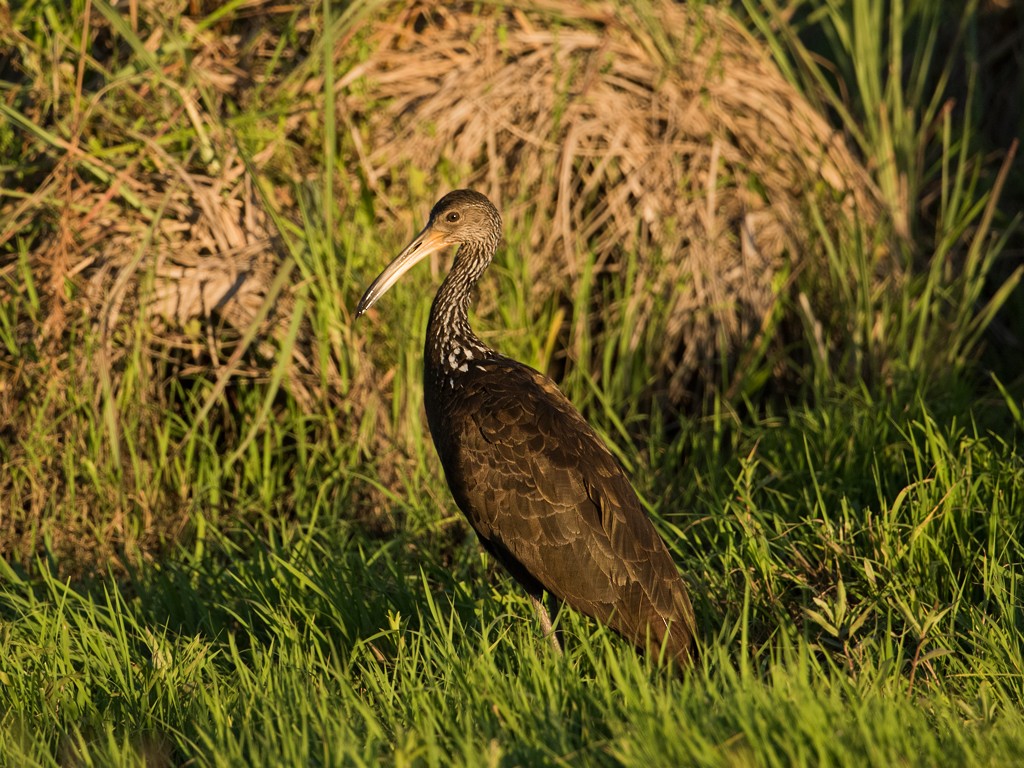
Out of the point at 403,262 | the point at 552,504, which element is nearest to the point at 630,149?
the point at 403,262

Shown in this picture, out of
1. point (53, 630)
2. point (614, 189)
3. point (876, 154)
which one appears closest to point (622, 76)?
point (614, 189)

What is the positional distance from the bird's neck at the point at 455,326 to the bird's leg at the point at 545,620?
91 cm

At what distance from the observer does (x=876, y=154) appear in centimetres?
688

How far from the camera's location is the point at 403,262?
15.8 feet

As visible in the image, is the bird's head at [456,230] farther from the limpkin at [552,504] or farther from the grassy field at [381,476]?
the grassy field at [381,476]

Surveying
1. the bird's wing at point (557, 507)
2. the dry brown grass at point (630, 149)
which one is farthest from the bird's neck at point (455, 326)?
the dry brown grass at point (630, 149)

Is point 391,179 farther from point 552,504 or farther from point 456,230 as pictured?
point 552,504

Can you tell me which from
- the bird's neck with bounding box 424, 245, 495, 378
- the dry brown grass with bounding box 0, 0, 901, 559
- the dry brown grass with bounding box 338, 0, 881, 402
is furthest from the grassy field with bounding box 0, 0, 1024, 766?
the bird's neck with bounding box 424, 245, 495, 378

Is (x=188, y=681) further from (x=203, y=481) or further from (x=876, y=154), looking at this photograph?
(x=876, y=154)

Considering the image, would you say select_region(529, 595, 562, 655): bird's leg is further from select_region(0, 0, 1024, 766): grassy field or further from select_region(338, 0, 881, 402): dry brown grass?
select_region(338, 0, 881, 402): dry brown grass

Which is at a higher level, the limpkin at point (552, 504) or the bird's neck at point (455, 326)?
the bird's neck at point (455, 326)

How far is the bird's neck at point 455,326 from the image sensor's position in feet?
15.2

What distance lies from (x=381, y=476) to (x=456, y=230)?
1.39m

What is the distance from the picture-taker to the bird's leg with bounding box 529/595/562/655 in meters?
3.94
